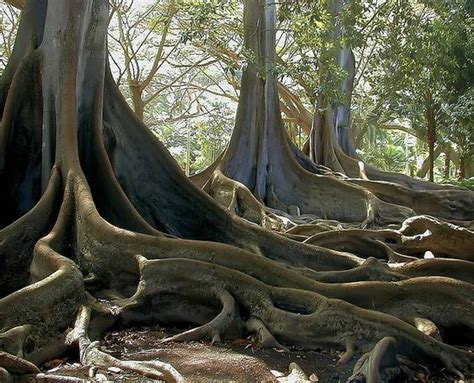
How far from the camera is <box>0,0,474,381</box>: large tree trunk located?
3.80 m

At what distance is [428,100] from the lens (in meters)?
13.1

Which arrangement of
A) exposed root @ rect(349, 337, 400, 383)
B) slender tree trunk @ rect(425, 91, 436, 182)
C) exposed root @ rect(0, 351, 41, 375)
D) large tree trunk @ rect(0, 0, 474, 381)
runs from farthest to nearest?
slender tree trunk @ rect(425, 91, 436, 182), large tree trunk @ rect(0, 0, 474, 381), exposed root @ rect(349, 337, 400, 383), exposed root @ rect(0, 351, 41, 375)

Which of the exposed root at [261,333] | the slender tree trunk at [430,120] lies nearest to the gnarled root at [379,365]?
the exposed root at [261,333]

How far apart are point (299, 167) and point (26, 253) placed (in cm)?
548

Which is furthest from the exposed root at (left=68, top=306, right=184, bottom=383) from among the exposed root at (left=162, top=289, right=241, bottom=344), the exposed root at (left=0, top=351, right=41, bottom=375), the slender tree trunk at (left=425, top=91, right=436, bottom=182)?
the slender tree trunk at (left=425, top=91, right=436, bottom=182)

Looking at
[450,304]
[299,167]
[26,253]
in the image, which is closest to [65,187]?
[26,253]

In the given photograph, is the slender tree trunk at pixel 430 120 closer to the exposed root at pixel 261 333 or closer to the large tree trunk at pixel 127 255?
the large tree trunk at pixel 127 255

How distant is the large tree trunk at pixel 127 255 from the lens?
3.80 m

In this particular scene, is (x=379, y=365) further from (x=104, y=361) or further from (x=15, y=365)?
(x=15, y=365)

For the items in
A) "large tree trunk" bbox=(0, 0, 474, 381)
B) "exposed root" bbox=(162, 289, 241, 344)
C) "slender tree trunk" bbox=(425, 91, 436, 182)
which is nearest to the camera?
"large tree trunk" bbox=(0, 0, 474, 381)

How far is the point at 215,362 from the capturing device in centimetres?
350

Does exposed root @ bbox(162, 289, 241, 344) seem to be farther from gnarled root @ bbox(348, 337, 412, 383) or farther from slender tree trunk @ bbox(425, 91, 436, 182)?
slender tree trunk @ bbox(425, 91, 436, 182)

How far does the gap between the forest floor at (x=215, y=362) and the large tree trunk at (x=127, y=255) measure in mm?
83

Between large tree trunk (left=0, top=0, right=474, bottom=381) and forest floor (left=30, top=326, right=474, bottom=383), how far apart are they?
0.27 feet
